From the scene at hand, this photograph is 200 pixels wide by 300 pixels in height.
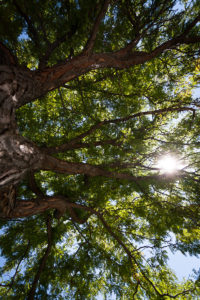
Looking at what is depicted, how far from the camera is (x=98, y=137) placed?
3371mm

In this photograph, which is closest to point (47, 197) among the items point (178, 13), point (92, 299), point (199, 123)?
point (92, 299)

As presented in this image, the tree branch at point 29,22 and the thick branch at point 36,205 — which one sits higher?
the tree branch at point 29,22

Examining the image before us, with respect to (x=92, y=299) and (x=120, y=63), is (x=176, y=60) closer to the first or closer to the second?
(x=120, y=63)

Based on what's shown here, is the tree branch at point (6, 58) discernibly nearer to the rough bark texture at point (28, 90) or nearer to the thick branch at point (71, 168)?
the rough bark texture at point (28, 90)

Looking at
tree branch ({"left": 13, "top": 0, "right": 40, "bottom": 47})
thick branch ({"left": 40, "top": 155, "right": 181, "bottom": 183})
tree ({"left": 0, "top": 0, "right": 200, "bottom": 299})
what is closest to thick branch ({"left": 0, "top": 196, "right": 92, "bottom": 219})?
tree ({"left": 0, "top": 0, "right": 200, "bottom": 299})

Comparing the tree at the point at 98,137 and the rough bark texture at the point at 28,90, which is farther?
the tree at the point at 98,137

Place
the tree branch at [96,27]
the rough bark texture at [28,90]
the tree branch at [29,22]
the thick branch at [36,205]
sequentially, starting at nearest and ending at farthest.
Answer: the rough bark texture at [28,90] < the tree branch at [29,22] < the tree branch at [96,27] < the thick branch at [36,205]

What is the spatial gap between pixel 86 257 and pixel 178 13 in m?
5.11

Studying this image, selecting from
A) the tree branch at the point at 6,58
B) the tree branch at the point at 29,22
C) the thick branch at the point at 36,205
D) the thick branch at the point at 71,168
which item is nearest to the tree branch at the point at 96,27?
the tree branch at the point at 29,22

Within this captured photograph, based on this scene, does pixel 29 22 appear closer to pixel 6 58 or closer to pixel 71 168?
pixel 6 58

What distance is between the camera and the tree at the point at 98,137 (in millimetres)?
1647

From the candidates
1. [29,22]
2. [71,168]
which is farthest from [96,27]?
[71,168]

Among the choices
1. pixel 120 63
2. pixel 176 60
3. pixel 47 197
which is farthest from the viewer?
pixel 176 60

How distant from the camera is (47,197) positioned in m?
2.45
